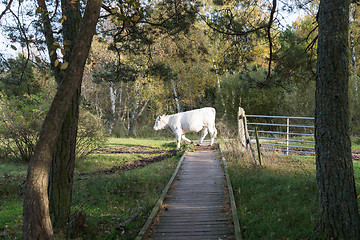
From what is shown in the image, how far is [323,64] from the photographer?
4.44 meters

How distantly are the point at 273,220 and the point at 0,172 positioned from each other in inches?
346

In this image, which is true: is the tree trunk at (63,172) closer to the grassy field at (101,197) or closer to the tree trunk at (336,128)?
the grassy field at (101,197)

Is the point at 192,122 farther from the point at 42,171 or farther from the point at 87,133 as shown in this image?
the point at 42,171

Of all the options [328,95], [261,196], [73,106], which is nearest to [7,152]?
[73,106]

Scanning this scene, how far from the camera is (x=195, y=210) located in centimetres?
682

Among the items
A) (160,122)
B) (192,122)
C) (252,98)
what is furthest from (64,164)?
(252,98)

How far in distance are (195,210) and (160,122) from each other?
9.87 metres

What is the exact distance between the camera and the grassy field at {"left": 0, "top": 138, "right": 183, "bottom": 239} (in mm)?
5789

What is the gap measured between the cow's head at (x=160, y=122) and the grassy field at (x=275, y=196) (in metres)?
6.03

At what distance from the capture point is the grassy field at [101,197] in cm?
579

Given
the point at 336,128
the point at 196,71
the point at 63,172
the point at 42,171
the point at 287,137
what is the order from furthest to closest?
the point at 196,71
the point at 287,137
the point at 63,172
the point at 336,128
the point at 42,171

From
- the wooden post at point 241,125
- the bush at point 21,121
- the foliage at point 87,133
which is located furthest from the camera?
the foliage at point 87,133

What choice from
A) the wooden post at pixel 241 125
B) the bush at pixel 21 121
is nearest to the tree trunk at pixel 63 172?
the bush at pixel 21 121

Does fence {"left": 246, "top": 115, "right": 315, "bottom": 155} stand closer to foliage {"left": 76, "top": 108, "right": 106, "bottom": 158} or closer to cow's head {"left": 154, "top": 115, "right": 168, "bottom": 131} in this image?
cow's head {"left": 154, "top": 115, "right": 168, "bottom": 131}
